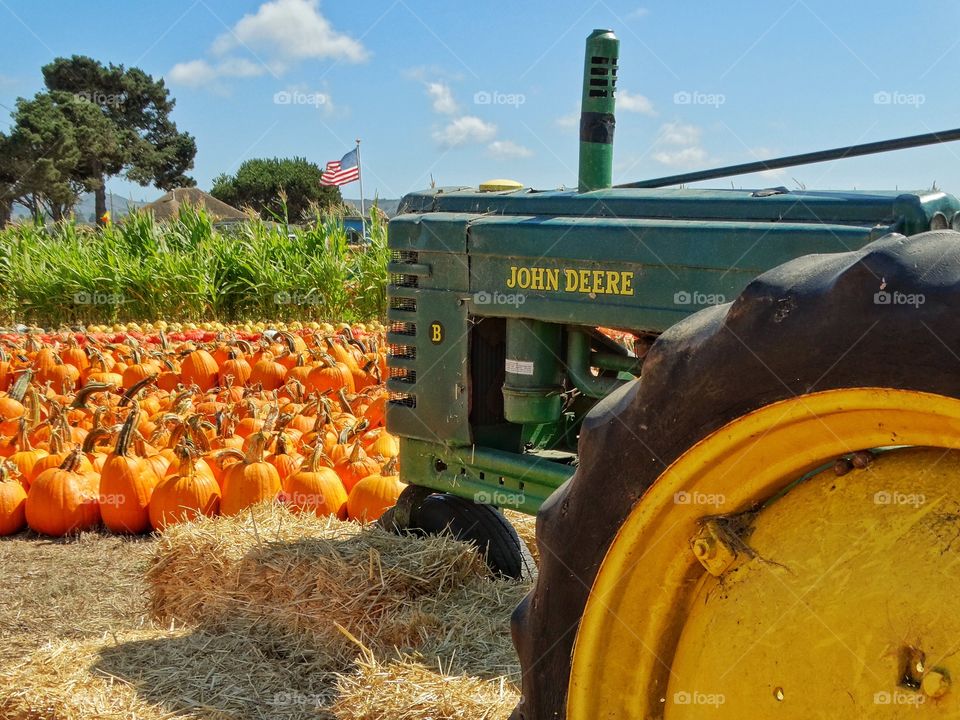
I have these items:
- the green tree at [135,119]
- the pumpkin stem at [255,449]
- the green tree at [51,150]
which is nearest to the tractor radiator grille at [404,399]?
the pumpkin stem at [255,449]

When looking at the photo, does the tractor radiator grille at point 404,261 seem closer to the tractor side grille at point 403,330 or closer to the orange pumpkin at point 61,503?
the tractor side grille at point 403,330

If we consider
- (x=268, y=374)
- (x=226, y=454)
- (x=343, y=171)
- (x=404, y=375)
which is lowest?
(x=226, y=454)

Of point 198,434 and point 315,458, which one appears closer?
point 315,458

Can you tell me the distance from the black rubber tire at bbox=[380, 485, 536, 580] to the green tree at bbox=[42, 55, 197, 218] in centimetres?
5090

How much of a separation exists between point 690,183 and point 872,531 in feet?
8.39

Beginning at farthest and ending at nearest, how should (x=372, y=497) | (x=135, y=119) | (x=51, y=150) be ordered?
(x=135, y=119) < (x=51, y=150) < (x=372, y=497)

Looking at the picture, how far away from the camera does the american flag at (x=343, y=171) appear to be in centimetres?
2198

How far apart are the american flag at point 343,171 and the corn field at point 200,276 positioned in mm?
6612

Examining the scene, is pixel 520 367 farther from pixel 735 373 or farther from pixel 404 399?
pixel 735 373

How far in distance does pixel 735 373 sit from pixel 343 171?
21.6 m

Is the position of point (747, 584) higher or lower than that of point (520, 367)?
lower

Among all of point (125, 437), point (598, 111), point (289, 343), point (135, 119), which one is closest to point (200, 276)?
point (289, 343)

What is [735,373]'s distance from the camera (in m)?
1.46

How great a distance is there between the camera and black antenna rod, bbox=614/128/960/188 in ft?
9.04
